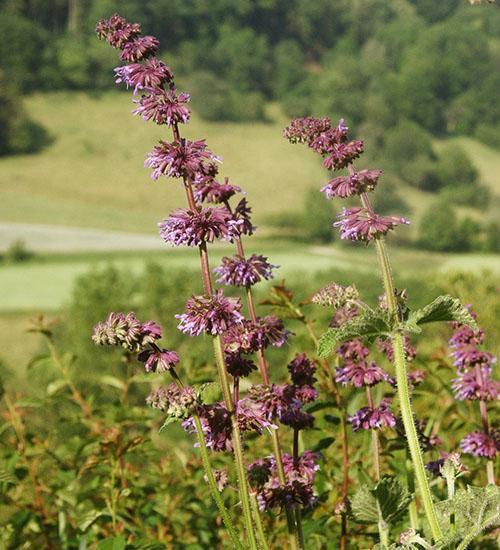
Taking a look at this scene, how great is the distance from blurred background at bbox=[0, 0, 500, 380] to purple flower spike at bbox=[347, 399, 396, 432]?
134 ft

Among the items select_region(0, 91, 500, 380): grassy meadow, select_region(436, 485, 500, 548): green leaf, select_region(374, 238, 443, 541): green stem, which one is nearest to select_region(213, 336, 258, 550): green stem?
select_region(374, 238, 443, 541): green stem

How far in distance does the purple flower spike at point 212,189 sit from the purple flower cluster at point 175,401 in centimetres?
49

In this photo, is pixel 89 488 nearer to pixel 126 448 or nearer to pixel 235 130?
pixel 126 448

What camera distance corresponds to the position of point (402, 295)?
210cm

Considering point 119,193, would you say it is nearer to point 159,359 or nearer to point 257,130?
point 257,130

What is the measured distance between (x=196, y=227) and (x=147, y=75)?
0.38 m

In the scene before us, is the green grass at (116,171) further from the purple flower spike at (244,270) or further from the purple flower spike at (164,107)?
the purple flower spike at (164,107)

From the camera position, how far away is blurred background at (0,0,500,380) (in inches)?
3278

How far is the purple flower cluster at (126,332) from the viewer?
183 cm

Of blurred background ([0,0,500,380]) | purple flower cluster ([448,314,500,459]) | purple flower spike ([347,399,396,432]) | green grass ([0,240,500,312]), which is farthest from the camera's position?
blurred background ([0,0,500,380])

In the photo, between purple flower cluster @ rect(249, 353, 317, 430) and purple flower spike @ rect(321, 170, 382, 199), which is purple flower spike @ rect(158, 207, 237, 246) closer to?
purple flower spike @ rect(321, 170, 382, 199)

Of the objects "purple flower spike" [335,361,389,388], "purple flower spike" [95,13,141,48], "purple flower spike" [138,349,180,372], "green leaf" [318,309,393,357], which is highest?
"purple flower spike" [95,13,141,48]

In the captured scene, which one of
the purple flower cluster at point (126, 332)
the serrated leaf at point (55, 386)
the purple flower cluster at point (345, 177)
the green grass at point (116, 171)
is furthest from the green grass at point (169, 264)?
the purple flower cluster at point (126, 332)

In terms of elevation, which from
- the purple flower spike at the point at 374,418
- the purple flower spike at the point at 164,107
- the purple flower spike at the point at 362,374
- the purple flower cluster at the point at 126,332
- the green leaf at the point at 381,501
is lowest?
the green leaf at the point at 381,501
